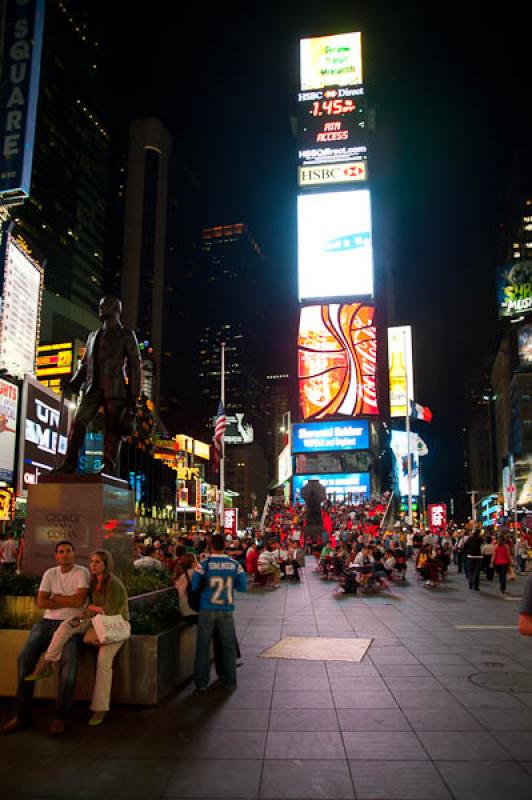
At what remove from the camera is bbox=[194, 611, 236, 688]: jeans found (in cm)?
749

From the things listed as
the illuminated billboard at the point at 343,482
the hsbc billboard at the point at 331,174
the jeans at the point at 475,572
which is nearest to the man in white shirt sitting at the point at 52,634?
the jeans at the point at 475,572

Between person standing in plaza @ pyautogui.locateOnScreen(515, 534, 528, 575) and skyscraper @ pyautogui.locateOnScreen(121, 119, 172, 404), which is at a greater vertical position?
skyscraper @ pyautogui.locateOnScreen(121, 119, 172, 404)

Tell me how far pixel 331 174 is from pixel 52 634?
8174 cm

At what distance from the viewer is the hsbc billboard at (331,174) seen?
81.1 metres

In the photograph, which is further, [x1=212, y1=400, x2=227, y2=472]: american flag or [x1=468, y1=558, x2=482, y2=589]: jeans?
[x1=212, y1=400, x2=227, y2=472]: american flag

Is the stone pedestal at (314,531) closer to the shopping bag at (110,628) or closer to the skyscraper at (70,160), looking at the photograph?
the shopping bag at (110,628)

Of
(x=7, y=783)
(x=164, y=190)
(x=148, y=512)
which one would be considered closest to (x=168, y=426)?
(x=164, y=190)

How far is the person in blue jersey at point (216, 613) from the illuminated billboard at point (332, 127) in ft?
265

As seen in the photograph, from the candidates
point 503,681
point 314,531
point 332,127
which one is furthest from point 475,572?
point 332,127

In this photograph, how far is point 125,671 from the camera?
22.1ft

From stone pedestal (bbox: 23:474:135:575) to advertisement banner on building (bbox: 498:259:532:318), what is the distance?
79.0 m

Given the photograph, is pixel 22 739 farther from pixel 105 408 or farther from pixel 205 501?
pixel 205 501

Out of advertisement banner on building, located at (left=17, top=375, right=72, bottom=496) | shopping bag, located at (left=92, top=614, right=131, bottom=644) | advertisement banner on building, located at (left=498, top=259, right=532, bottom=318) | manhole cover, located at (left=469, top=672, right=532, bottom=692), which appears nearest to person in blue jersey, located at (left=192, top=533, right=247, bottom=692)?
shopping bag, located at (left=92, top=614, right=131, bottom=644)

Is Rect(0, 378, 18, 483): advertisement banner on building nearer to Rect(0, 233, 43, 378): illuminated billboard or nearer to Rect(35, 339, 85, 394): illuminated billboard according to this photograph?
Rect(0, 233, 43, 378): illuminated billboard
